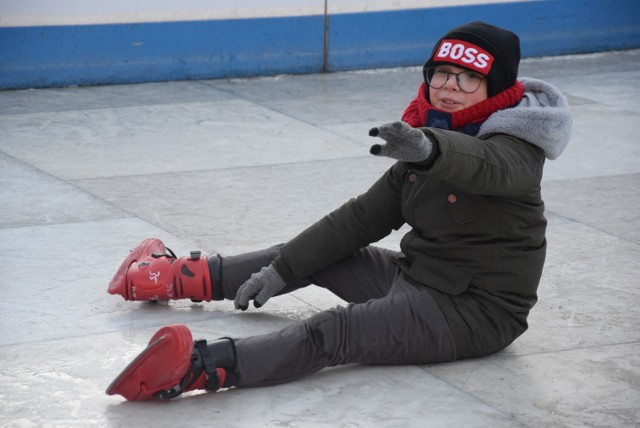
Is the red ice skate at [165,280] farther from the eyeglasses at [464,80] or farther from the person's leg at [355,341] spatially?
the eyeglasses at [464,80]

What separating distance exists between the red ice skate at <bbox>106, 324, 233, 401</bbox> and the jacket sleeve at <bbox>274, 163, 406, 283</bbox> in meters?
0.59

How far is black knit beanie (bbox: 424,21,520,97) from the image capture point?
3137 millimetres

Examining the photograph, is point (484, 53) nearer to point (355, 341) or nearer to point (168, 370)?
point (355, 341)

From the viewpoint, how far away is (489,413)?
2910 mm

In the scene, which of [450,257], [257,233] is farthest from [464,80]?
[257,233]

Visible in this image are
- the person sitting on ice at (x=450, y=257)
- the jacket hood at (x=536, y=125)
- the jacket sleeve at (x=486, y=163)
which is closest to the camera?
the jacket sleeve at (x=486, y=163)

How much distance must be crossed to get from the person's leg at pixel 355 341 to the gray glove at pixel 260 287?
15.8 inches

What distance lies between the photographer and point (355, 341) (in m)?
3.07

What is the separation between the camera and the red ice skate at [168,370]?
2.84 metres

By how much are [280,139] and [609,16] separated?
11.7 ft

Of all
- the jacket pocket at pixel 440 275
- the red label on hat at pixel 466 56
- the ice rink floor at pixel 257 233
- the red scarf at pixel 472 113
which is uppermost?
the red label on hat at pixel 466 56

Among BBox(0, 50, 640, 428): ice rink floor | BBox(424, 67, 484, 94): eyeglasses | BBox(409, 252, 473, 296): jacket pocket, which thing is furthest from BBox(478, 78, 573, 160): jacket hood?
BBox(0, 50, 640, 428): ice rink floor

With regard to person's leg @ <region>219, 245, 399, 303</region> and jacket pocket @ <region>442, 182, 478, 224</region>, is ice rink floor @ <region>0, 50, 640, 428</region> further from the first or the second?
jacket pocket @ <region>442, 182, 478, 224</region>

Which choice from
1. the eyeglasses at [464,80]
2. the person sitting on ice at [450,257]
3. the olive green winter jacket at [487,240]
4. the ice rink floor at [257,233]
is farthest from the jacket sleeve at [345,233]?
the eyeglasses at [464,80]
